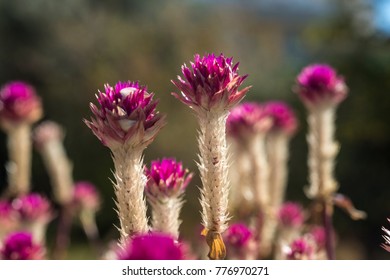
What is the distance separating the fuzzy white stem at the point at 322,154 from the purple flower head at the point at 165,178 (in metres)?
0.64

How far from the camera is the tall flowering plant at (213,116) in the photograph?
95cm

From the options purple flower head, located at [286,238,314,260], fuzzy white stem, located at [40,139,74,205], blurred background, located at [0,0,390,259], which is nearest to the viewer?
purple flower head, located at [286,238,314,260]

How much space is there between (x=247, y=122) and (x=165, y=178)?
0.97 m

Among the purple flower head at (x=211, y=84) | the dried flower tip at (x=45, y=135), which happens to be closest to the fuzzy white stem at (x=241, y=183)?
the purple flower head at (x=211, y=84)

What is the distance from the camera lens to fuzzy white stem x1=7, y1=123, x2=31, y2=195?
2.04m

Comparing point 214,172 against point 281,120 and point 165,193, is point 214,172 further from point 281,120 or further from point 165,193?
point 281,120

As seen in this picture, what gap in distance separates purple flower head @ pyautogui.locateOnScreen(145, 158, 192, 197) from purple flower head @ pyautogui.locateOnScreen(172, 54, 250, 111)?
13cm

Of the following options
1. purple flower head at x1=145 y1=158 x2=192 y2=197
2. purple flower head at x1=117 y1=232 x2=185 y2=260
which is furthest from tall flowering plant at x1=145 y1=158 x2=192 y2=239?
purple flower head at x1=117 y1=232 x2=185 y2=260

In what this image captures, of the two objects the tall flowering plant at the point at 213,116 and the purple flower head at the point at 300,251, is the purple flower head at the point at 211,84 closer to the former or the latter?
the tall flowering plant at the point at 213,116

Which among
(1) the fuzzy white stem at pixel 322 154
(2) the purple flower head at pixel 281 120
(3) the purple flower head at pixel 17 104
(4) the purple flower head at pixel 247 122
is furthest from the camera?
(2) the purple flower head at pixel 281 120

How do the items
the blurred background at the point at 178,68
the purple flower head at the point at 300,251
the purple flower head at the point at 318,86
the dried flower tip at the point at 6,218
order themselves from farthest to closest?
the blurred background at the point at 178,68 < the dried flower tip at the point at 6,218 < the purple flower head at the point at 318,86 < the purple flower head at the point at 300,251

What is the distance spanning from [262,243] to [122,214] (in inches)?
42.9

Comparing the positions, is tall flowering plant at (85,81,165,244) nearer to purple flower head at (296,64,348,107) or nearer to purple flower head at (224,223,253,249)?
purple flower head at (224,223,253,249)
